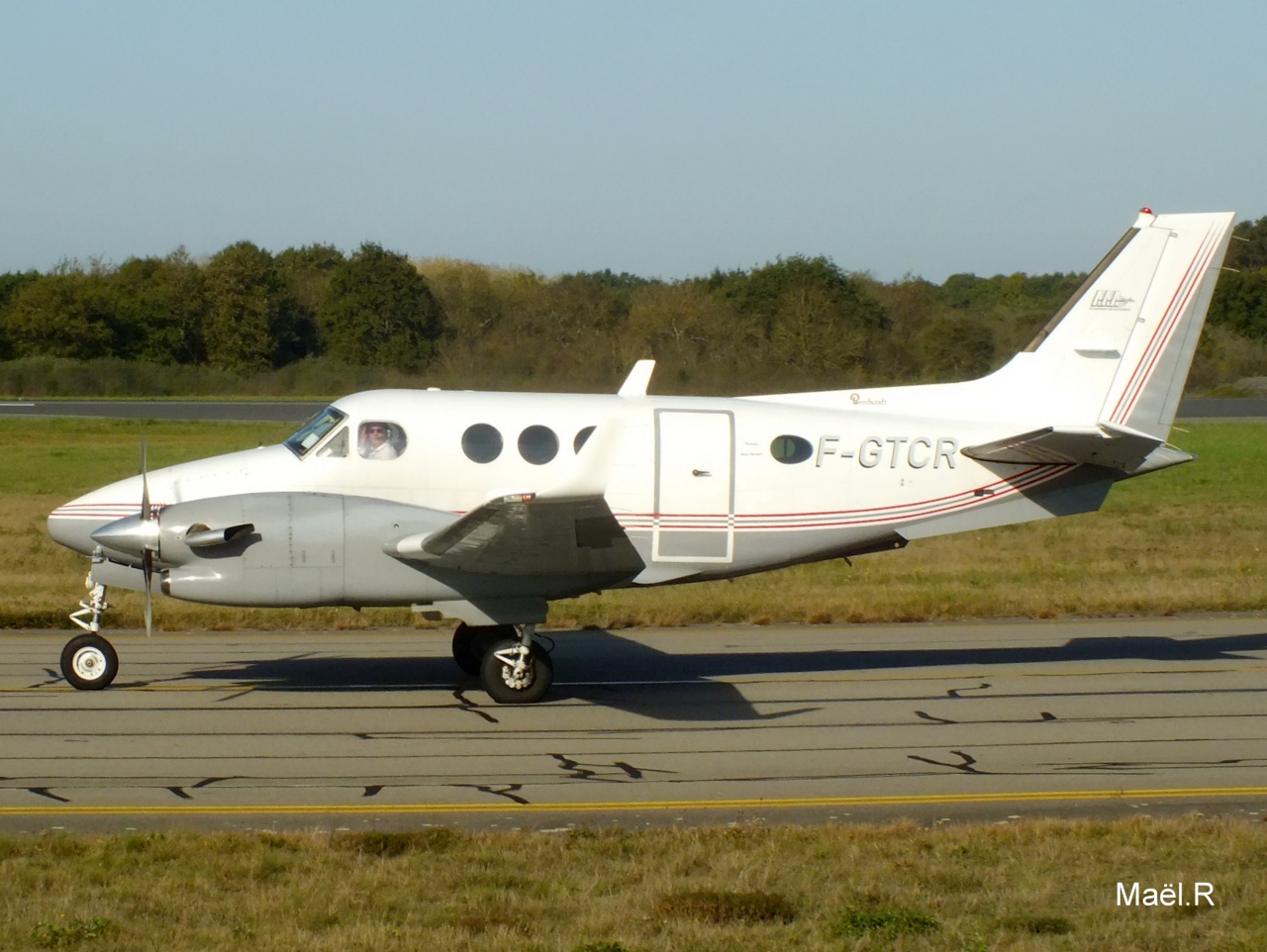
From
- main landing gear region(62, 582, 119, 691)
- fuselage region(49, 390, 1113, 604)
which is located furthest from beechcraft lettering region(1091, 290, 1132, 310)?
main landing gear region(62, 582, 119, 691)

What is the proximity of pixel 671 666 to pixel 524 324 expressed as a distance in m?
34.7

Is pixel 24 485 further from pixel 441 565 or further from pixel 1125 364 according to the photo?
pixel 1125 364

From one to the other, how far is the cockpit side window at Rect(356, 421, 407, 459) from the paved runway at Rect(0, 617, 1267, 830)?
7.24 feet

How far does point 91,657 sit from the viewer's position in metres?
12.2

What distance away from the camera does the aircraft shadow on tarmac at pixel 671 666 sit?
40.9 ft

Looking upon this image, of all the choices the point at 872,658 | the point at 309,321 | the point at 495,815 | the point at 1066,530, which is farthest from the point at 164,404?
the point at 495,815

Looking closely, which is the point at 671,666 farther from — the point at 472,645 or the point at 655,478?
the point at 655,478

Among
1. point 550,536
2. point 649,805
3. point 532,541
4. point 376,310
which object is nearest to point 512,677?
point 532,541

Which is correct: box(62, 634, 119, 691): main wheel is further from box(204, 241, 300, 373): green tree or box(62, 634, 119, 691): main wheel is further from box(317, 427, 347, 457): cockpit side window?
box(204, 241, 300, 373): green tree

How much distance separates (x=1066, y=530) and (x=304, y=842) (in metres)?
22.0

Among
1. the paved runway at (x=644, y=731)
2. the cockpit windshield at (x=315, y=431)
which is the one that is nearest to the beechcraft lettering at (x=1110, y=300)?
the paved runway at (x=644, y=731)

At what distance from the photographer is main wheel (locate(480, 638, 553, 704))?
12.1m

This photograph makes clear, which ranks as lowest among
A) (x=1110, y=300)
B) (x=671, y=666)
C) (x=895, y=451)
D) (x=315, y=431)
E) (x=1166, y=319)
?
(x=671, y=666)

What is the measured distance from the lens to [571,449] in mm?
12453
